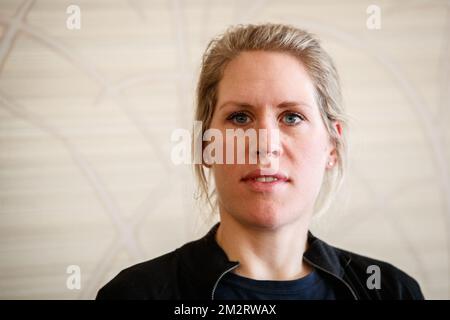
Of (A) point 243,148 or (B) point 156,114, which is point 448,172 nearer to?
(A) point 243,148

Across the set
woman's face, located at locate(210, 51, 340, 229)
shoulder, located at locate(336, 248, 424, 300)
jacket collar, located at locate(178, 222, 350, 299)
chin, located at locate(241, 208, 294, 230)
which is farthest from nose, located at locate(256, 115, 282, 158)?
shoulder, located at locate(336, 248, 424, 300)

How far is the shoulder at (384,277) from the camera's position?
3.47 ft

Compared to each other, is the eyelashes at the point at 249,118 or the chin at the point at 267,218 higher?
the eyelashes at the point at 249,118

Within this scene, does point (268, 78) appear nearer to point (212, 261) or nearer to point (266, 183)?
point (266, 183)

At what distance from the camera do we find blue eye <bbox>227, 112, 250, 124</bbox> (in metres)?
0.98

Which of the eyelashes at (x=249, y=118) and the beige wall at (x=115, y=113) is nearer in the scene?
the eyelashes at (x=249, y=118)

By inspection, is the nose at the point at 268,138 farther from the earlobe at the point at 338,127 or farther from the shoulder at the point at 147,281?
the shoulder at the point at 147,281

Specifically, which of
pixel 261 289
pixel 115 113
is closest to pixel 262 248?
pixel 261 289

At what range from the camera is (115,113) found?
1.20m

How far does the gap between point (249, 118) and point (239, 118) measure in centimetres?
2

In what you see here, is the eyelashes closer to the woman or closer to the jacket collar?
the woman

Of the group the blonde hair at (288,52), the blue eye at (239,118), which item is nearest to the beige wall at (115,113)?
the blonde hair at (288,52)

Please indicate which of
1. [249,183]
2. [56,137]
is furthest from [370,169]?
[56,137]

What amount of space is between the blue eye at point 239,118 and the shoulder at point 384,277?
42 cm
